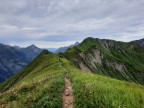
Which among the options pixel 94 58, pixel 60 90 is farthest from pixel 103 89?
pixel 94 58

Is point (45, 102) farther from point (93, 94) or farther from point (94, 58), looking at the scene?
point (94, 58)

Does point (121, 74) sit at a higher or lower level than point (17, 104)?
lower

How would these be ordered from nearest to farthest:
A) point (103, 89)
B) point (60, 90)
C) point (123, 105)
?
1. point (123, 105)
2. point (103, 89)
3. point (60, 90)

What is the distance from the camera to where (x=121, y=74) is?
130 metres

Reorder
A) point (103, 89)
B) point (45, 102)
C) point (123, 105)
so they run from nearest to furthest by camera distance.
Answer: point (123, 105)
point (45, 102)
point (103, 89)

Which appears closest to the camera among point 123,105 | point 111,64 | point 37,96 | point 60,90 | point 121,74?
point 123,105

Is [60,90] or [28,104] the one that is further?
[60,90]

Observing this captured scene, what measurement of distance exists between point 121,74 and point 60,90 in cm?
14248

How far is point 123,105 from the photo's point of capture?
641cm

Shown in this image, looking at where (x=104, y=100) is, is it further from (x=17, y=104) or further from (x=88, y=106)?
(x=17, y=104)

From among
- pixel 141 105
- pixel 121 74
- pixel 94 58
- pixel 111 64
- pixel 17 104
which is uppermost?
pixel 141 105

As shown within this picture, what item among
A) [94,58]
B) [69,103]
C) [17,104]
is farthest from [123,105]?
[94,58]

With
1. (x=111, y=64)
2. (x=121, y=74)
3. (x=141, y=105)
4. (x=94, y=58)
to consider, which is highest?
(x=141, y=105)

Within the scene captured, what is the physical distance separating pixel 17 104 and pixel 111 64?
150713 millimetres
